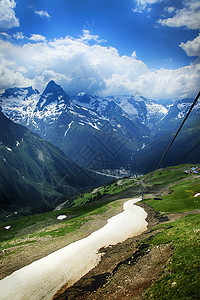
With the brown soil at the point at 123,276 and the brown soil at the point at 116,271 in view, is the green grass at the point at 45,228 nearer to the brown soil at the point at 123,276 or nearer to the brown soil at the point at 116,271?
the brown soil at the point at 116,271

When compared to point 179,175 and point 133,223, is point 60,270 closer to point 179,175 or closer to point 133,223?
point 133,223

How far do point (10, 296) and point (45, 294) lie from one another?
15.7ft

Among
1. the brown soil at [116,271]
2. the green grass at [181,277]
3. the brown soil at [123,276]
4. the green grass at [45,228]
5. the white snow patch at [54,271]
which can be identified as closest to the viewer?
the green grass at [181,277]

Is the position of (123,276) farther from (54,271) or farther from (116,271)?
(54,271)

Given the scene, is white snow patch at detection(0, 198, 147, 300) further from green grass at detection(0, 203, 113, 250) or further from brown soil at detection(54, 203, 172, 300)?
green grass at detection(0, 203, 113, 250)

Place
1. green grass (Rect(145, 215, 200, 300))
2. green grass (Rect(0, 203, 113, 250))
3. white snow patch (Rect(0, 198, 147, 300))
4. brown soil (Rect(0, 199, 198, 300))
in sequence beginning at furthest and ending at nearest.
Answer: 1. green grass (Rect(0, 203, 113, 250))
2. white snow patch (Rect(0, 198, 147, 300))
3. brown soil (Rect(0, 199, 198, 300))
4. green grass (Rect(145, 215, 200, 300))

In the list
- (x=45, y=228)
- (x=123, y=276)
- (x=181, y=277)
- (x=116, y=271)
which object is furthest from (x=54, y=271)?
(x=45, y=228)

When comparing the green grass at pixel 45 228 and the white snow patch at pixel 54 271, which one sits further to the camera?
the green grass at pixel 45 228

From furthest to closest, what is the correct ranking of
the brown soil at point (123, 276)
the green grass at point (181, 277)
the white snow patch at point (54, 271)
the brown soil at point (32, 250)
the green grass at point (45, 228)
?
the green grass at point (45, 228) → the brown soil at point (32, 250) → the white snow patch at point (54, 271) → the brown soil at point (123, 276) → the green grass at point (181, 277)

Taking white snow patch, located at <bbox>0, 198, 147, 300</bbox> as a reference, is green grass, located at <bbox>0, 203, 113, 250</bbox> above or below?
below

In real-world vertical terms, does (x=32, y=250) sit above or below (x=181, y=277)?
below

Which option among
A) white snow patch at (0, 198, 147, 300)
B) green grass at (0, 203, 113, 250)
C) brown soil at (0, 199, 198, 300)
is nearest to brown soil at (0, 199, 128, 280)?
brown soil at (0, 199, 198, 300)

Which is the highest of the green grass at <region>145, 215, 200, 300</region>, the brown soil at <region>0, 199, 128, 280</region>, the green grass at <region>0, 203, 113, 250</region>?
the green grass at <region>145, 215, 200, 300</region>

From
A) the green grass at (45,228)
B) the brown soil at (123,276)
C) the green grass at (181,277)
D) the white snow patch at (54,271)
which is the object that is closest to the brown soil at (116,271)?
the brown soil at (123,276)
